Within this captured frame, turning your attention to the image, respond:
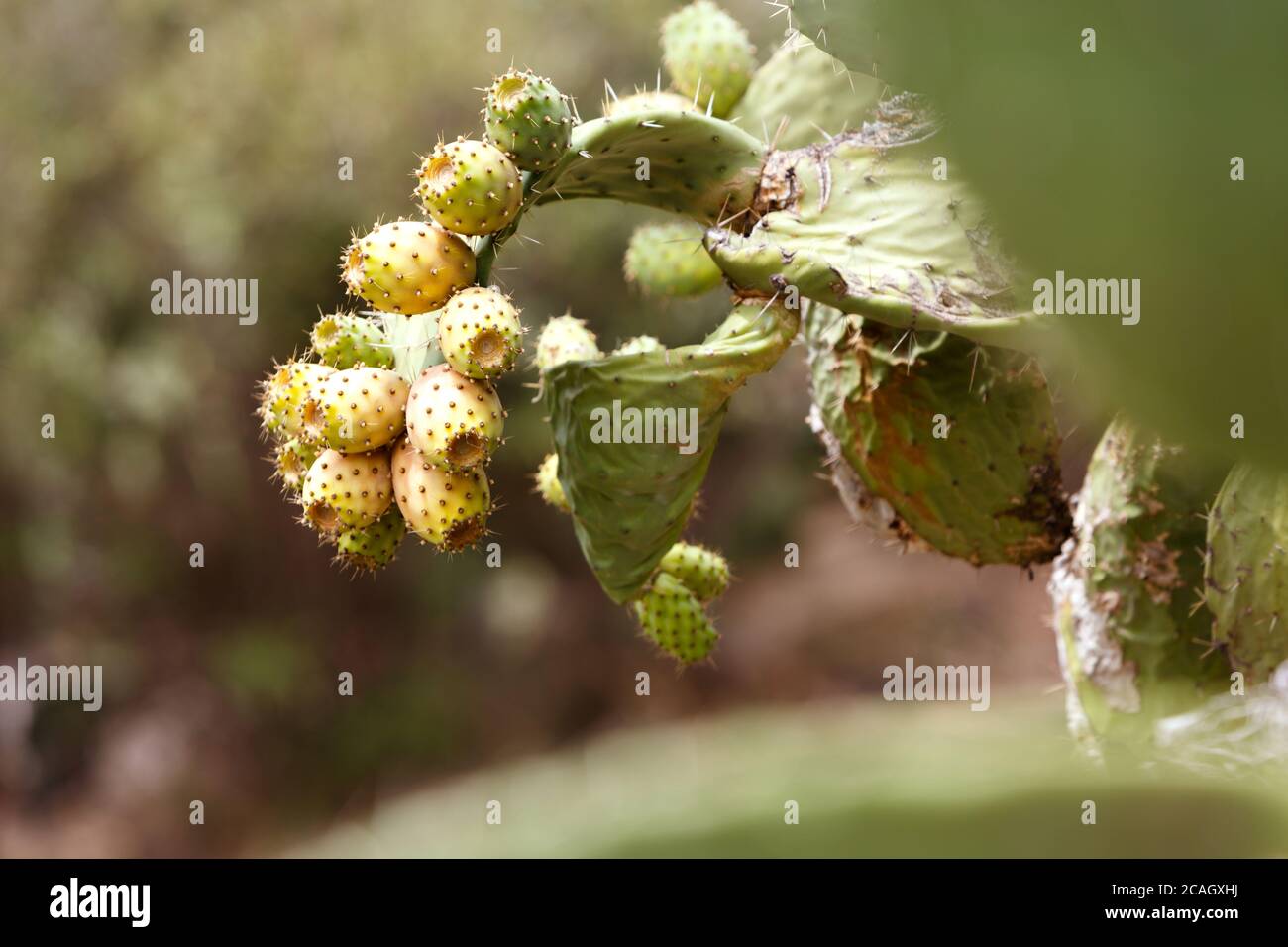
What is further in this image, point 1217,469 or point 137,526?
point 137,526

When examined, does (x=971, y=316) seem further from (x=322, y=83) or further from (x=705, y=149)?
(x=322, y=83)

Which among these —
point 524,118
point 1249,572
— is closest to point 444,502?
point 524,118

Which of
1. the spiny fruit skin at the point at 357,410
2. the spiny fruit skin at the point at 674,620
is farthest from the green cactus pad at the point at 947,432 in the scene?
the spiny fruit skin at the point at 357,410

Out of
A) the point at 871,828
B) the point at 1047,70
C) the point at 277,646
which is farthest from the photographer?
the point at 277,646

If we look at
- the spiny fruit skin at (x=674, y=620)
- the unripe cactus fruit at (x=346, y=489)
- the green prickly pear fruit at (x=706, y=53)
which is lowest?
the spiny fruit skin at (x=674, y=620)

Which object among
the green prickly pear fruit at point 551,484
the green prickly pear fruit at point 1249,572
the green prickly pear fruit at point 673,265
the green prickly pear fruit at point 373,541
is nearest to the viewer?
the green prickly pear fruit at point 373,541

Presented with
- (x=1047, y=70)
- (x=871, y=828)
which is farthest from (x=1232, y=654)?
(x=1047, y=70)

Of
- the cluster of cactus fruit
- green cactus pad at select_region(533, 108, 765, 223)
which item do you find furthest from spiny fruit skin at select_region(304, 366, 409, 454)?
green cactus pad at select_region(533, 108, 765, 223)

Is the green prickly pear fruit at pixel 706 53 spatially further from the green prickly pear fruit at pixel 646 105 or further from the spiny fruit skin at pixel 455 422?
the spiny fruit skin at pixel 455 422
